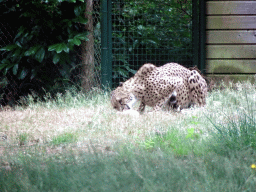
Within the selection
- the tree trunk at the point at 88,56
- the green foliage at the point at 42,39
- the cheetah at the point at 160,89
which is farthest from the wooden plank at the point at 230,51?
the green foliage at the point at 42,39

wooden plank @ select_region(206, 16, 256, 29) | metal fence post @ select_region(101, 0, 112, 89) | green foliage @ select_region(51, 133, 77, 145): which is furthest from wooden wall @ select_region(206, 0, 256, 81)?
green foliage @ select_region(51, 133, 77, 145)

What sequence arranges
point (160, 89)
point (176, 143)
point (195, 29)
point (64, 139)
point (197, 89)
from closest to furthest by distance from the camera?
point (176, 143)
point (64, 139)
point (160, 89)
point (197, 89)
point (195, 29)

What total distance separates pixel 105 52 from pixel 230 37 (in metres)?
2.28

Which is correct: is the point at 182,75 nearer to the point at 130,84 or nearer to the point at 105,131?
the point at 130,84

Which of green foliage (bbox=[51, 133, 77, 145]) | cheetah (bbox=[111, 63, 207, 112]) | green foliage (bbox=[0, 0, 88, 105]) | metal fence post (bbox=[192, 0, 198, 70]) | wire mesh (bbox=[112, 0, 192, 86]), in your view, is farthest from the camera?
metal fence post (bbox=[192, 0, 198, 70])

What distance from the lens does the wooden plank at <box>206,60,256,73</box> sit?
21.2 ft

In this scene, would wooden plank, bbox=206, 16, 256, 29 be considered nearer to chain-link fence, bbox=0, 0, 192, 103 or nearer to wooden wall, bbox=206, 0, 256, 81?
wooden wall, bbox=206, 0, 256, 81

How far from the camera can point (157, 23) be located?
20.1 feet

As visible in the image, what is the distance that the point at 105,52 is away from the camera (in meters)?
6.00

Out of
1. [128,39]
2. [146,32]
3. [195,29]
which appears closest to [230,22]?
[195,29]

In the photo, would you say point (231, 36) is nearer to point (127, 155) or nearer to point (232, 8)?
point (232, 8)

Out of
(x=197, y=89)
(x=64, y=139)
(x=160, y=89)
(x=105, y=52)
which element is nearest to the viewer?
(x=64, y=139)

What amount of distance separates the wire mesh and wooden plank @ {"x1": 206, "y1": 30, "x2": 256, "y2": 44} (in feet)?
1.54

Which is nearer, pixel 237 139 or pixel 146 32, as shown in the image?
pixel 237 139
